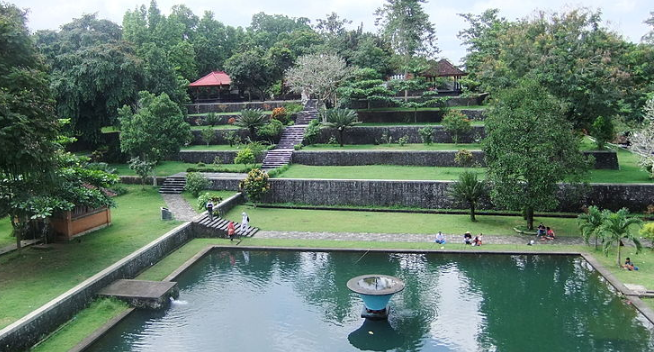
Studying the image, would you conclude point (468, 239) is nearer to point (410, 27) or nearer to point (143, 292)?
point (143, 292)

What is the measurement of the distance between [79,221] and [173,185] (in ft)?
23.5

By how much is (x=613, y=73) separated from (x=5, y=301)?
885 inches

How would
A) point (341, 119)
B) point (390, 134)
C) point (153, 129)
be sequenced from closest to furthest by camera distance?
1. point (153, 129)
2. point (341, 119)
3. point (390, 134)

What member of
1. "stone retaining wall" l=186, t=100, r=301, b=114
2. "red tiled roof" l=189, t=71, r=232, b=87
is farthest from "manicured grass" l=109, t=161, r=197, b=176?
"red tiled roof" l=189, t=71, r=232, b=87

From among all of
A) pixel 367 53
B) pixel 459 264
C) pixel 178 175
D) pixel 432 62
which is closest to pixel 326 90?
pixel 367 53

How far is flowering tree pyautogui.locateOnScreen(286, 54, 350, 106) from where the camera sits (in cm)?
3161

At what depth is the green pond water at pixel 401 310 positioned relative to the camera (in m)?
11.0

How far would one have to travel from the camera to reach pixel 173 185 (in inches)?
959

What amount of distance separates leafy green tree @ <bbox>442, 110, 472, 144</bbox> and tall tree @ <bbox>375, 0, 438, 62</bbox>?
9.95 metres

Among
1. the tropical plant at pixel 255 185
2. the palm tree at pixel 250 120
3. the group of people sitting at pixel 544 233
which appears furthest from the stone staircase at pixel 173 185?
the group of people sitting at pixel 544 233

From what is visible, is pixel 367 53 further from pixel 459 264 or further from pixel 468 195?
pixel 459 264

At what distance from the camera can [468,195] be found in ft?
64.0

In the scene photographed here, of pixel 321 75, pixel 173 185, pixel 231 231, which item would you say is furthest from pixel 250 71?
pixel 231 231

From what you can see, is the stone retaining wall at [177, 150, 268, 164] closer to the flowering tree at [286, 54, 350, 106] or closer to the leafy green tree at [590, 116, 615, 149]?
the flowering tree at [286, 54, 350, 106]
